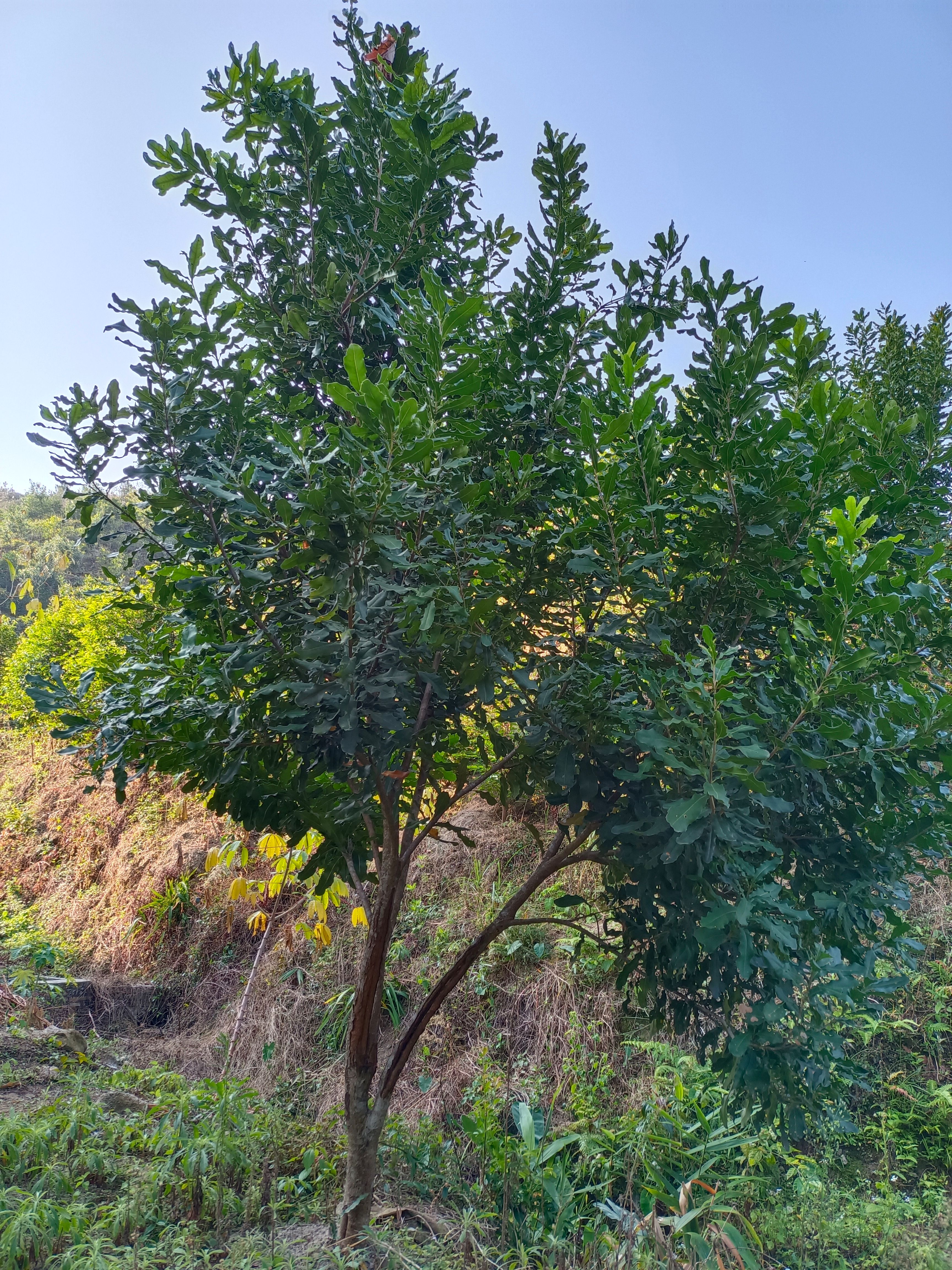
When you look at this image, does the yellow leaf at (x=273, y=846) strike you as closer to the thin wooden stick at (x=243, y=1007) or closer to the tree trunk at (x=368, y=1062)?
the thin wooden stick at (x=243, y=1007)

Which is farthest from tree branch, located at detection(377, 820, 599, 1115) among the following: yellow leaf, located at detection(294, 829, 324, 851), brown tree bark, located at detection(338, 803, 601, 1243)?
yellow leaf, located at detection(294, 829, 324, 851)

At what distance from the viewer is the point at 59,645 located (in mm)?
9234

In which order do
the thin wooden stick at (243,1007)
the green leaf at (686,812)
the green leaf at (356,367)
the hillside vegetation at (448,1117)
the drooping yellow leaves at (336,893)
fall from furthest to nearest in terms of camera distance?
the thin wooden stick at (243,1007) < the drooping yellow leaves at (336,893) < the hillside vegetation at (448,1117) < the green leaf at (686,812) < the green leaf at (356,367)

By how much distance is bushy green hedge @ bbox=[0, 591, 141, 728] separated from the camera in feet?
23.9

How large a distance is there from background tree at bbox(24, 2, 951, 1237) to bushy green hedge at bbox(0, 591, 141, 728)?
180 inches

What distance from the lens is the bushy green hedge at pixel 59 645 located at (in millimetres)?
7277

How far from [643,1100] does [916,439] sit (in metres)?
3.36

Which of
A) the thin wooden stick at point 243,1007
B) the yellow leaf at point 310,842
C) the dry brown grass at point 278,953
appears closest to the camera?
the yellow leaf at point 310,842

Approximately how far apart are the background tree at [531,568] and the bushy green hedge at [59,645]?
15.0 feet

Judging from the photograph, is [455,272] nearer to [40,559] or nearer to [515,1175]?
[515,1175]

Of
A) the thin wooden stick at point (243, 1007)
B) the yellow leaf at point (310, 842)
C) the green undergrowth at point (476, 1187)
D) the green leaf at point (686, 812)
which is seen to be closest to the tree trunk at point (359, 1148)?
the green undergrowth at point (476, 1187)

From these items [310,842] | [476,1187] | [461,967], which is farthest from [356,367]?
[476,1187]

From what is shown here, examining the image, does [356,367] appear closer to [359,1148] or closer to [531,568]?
[531,568]

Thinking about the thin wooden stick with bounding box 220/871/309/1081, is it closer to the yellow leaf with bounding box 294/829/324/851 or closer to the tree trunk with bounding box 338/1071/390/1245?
the yellow leaf with bounding box 294/829/324/851
